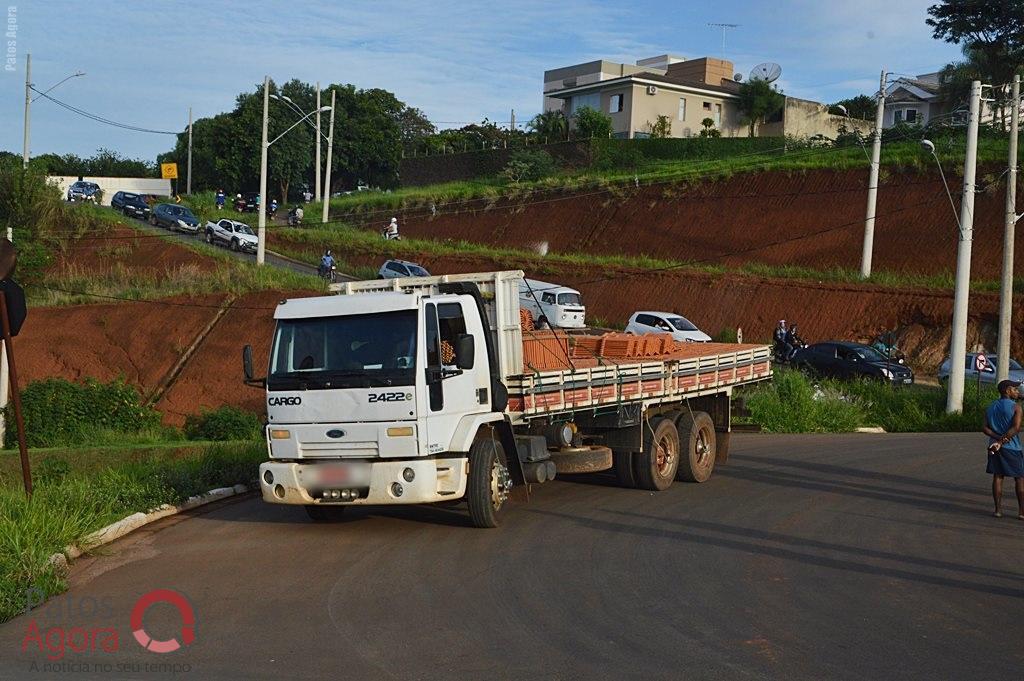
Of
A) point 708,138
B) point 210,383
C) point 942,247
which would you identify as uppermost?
point 708,138

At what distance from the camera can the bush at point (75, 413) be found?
3084 centimetres

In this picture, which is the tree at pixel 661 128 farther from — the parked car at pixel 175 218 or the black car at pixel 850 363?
the black car at pixel 850 363

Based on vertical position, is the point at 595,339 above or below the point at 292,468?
above

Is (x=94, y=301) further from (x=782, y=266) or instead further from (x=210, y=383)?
(x=782, y=266)

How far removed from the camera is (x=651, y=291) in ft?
159

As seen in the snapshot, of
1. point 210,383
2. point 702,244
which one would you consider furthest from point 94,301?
point 702,244

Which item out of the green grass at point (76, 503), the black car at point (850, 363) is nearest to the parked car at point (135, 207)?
the black car at point (850, 363)

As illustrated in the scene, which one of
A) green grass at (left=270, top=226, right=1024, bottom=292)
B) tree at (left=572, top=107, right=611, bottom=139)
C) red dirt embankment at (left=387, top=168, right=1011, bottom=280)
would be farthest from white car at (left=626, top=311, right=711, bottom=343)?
tree at (left=572, top=107, right=611, bottom=139)

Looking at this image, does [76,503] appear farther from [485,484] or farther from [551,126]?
[551,126]

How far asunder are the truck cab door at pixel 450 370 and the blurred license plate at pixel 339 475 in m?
0.74

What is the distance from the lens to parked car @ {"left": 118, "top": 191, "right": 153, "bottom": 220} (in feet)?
222

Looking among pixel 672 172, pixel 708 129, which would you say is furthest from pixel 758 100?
pixel 672 172

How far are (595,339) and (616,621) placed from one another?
8.52 metres

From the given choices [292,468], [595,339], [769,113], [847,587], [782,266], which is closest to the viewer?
[847,587]
